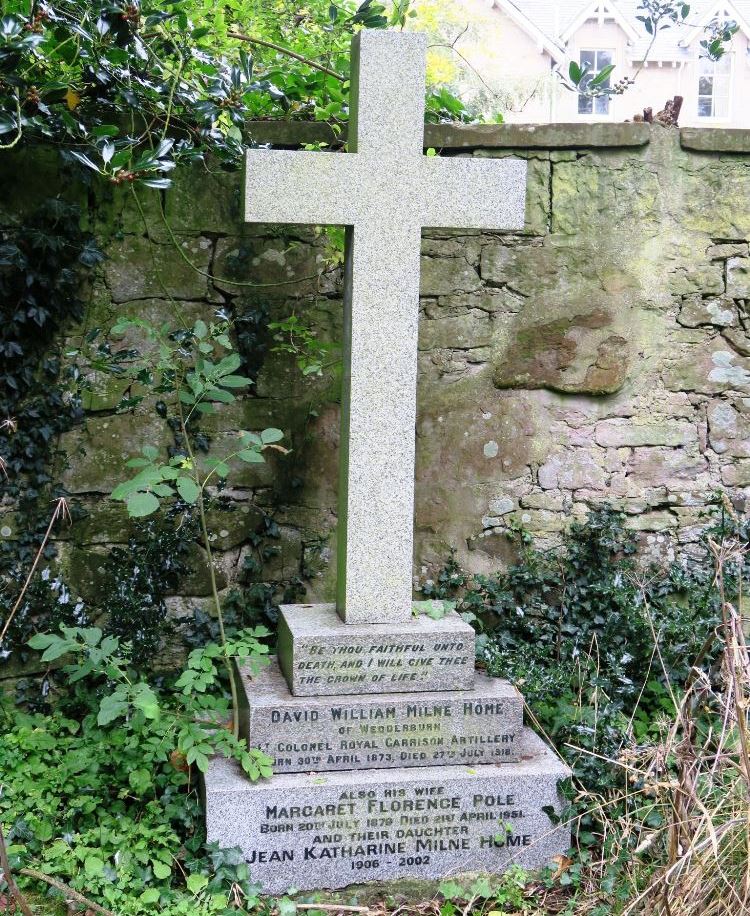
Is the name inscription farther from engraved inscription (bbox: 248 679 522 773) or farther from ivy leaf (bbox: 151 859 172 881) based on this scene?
ivy leaf (bbox: 151 859 172 881)

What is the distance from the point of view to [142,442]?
3.91 meters

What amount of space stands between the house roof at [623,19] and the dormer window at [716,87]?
1.62 feet

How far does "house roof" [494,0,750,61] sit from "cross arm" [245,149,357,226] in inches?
543

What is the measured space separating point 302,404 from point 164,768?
1576 mm

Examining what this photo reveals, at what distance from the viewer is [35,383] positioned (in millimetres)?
3783

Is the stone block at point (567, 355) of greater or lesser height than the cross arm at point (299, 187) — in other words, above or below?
below

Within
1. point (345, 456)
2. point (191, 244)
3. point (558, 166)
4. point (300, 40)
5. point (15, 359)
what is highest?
point (300, 40)

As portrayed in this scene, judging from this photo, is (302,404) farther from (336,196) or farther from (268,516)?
(336,196)

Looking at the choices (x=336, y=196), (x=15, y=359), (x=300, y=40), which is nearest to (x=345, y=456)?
(x=336, y=196)

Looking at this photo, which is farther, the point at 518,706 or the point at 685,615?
the point at 685,615

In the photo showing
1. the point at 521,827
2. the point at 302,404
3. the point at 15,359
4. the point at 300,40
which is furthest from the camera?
the point at 300,40

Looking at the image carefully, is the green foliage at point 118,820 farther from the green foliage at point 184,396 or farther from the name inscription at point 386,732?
the green foliage at point 184,396

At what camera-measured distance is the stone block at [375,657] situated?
303 centimetres

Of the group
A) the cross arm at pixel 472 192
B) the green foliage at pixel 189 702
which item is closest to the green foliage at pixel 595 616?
the green foliage at pixel 189 702
